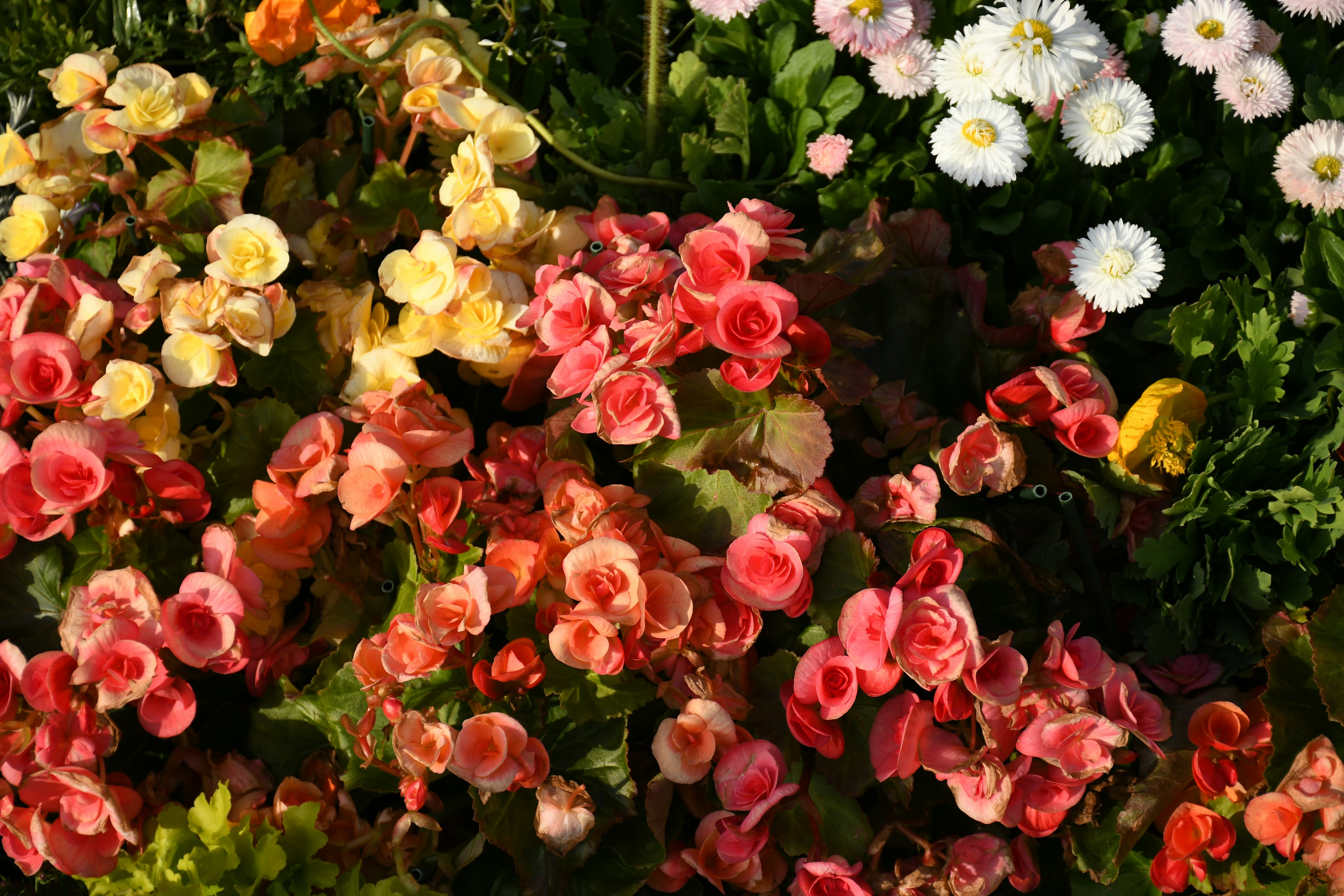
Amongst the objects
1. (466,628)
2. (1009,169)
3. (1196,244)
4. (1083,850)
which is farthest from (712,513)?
(1196,244)

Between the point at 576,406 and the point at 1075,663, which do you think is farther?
the point at 576,406

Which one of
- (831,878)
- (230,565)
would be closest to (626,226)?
(230,565)

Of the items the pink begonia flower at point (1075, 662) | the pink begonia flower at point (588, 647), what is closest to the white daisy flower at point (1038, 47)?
the pink begonia flower at point (1075, 662)

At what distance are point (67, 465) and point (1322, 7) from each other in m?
2.13

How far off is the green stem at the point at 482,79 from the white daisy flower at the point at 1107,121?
2.22 ft

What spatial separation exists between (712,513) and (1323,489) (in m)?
0.90

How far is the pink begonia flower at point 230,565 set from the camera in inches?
56.1

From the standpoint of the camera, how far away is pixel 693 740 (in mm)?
1338

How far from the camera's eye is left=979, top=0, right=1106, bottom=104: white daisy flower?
1654 mm

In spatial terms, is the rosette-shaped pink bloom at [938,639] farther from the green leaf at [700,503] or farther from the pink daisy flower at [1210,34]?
the pink daisy flower at [1210,34]

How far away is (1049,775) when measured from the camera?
4.43 feet

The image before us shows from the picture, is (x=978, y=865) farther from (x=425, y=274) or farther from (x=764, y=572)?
(x=425, y=274)

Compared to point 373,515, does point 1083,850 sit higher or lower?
lower

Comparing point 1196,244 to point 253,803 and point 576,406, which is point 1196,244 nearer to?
point 576,406
